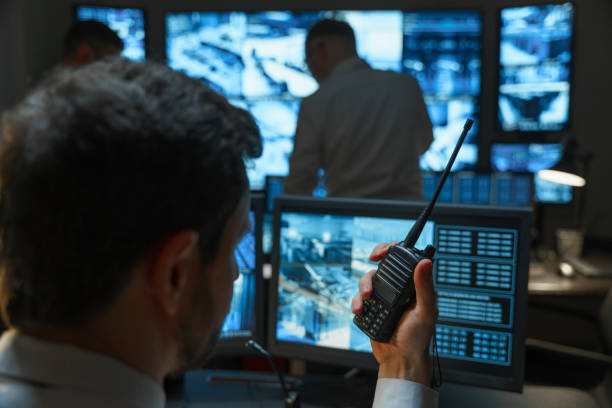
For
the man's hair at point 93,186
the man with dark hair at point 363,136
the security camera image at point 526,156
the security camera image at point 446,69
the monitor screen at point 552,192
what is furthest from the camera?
the security camera image at point 446,69

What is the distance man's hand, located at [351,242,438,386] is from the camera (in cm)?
81

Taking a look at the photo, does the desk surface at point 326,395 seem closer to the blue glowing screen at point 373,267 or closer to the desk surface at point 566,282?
the blue glowing screen at point 373,267

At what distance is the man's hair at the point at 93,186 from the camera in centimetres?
47

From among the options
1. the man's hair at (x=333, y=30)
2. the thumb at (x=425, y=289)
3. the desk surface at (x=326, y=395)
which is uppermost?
the man's hair at (x=333, y=30)

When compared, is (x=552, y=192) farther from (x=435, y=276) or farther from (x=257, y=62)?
(x=435, y=276)

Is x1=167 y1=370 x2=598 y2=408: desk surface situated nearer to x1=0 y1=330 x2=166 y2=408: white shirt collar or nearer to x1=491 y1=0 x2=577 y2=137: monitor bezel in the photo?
x1=0 y1=330 x2=166 y2=408: white shirt collar

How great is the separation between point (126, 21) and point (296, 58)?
1.15 m

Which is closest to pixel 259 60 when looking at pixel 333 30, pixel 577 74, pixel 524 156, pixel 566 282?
pixel 333 30

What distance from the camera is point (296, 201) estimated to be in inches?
47.9

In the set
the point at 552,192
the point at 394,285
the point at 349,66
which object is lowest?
the point at 552,192

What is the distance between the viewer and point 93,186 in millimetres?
471

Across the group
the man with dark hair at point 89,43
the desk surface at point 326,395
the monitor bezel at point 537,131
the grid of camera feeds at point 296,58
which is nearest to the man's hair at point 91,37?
the man with dark hair at point 89,43

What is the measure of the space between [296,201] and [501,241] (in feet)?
1.40

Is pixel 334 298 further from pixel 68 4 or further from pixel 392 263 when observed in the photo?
pixel 68 4
